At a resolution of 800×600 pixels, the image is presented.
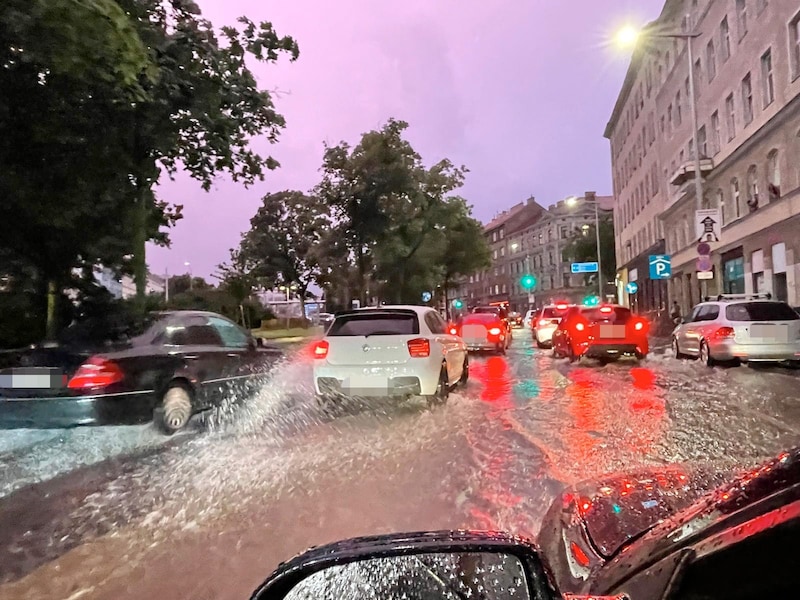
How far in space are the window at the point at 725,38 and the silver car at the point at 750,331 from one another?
16714mm

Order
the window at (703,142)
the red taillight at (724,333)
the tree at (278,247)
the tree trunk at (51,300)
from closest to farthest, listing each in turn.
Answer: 1. the red taillight at (724,333)
2. the tree trunk at (51,300)
3. the window at (703,142)
4. the tree at (278,247)

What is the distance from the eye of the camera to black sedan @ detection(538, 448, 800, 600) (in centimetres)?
146

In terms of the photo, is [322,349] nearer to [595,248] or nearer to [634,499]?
[634,499]

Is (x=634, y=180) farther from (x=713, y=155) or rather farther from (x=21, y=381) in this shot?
(x=21, y=381)

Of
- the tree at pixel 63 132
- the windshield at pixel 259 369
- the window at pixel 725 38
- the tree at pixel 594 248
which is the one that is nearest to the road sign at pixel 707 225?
the windshield at pixel 259 369

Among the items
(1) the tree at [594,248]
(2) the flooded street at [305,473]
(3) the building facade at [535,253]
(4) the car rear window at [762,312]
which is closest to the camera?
(2) the flooded street at [305,473]

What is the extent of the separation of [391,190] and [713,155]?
1786cm

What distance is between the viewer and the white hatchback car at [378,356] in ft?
35.8

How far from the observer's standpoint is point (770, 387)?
12.9m

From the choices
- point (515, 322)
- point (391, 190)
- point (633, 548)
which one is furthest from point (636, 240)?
point (633, 548)

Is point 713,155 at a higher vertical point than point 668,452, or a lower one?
higher

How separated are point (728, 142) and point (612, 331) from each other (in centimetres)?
1552

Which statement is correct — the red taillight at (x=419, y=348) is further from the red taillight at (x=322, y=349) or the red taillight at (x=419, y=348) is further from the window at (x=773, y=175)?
the window at (x=773, y=175)

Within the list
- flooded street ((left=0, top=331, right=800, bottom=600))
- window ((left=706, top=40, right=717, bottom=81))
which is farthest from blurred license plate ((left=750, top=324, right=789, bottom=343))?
window ((left=706, top=40, right=717, bottom=81))
